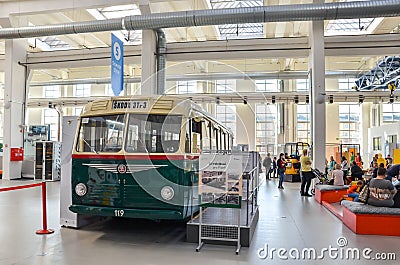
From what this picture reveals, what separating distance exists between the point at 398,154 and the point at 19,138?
16937 mm

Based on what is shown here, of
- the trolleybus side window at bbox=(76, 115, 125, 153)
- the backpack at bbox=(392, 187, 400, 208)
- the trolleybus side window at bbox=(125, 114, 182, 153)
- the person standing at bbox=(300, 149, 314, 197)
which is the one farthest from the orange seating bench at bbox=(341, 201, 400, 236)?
the person standing at bbox=(300, 149, 314, 197)

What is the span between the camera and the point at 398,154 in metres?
15.0

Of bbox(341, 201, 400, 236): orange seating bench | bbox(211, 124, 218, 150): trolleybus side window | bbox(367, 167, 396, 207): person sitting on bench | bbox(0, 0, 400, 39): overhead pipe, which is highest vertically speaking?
bbox(0, 0, 400, 39): overhead pipe

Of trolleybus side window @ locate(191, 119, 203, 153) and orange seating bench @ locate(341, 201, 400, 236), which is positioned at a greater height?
trolleybus side window @ locate(191, 119, 203, 153)

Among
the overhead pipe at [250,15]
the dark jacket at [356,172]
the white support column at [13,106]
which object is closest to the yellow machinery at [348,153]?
the dark jacket at [356,172]

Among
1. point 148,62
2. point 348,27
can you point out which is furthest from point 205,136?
point 348,27

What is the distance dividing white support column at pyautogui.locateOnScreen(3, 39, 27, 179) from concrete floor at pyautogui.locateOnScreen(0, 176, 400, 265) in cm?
862

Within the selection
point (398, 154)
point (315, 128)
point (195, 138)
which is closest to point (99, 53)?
point (315, 128)

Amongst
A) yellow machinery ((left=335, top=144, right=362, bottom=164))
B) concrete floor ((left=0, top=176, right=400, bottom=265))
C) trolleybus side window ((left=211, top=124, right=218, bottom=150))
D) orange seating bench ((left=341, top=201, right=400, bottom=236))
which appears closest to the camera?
concrete floor ((left=0, top=176, right=400, bottom=265))

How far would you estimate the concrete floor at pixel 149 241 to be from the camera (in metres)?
4.77

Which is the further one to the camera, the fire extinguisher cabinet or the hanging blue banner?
the fire extinguisher cabinet

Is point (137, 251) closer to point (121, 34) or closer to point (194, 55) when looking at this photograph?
point (194, 55)

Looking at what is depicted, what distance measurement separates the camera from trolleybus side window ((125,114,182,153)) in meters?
5.60

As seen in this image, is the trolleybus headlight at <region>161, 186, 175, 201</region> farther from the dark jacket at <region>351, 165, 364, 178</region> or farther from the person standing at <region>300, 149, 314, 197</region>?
the dark jacket at <region>351, 165, 364, 178</region>
